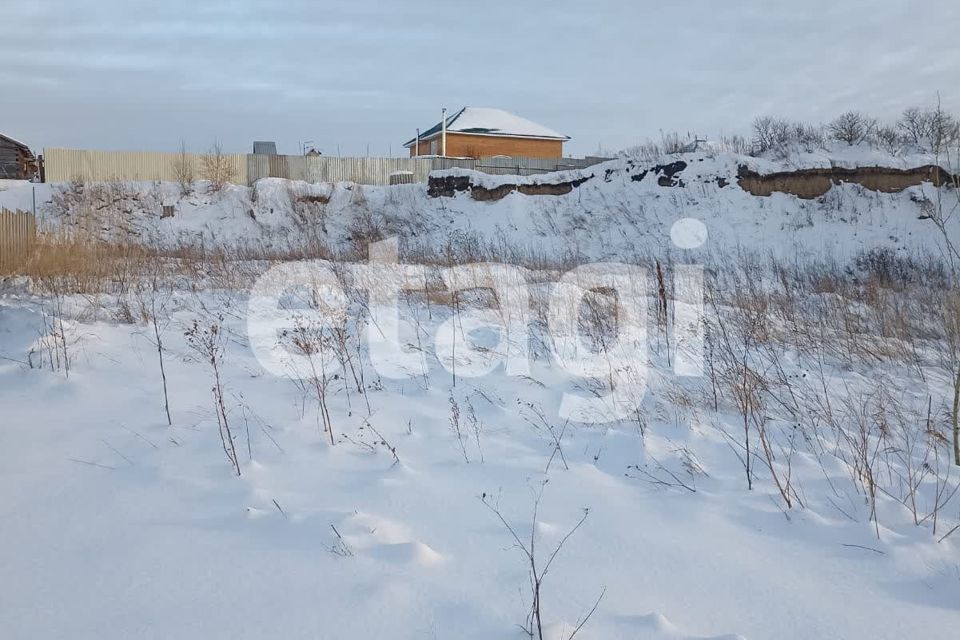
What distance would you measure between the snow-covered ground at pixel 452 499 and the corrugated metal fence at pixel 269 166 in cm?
2021

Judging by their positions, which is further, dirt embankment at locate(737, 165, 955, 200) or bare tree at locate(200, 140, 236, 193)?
bare tree at locate(200, 140, 236, 193)

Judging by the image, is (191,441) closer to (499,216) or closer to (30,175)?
(499,216)

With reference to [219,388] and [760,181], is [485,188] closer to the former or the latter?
[760,181]

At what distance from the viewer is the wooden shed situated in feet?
106

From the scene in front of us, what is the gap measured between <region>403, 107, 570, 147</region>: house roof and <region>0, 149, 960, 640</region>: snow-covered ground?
32871mm

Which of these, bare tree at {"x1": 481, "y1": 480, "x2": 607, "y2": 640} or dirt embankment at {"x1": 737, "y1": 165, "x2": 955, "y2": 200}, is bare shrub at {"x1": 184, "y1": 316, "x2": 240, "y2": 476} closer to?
bare tree at {"x1": 481, "y1": 480, "x2": 607, "y2": 640}

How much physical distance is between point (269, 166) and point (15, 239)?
1714 centimetres

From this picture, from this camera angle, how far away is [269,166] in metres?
24.8

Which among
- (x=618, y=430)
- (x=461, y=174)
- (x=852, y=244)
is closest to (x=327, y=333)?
(x=618, y=430)

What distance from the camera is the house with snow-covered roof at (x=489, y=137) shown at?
36.3m

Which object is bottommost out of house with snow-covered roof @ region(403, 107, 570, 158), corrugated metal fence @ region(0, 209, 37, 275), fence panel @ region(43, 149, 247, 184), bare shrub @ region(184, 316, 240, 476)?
bare shrub @ region(184, 316, 240, 476)

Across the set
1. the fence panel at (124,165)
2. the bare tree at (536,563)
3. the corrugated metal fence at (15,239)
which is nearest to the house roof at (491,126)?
→ the fence panel at (124,165)

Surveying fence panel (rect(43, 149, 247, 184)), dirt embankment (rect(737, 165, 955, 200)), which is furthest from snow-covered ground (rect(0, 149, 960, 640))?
fence panel (rect(43, 149, 247, 184))

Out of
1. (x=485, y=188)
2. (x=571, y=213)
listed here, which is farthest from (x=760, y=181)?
(x=485, y=188)
